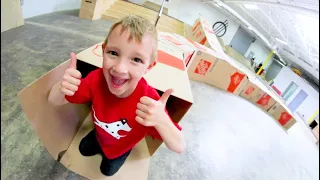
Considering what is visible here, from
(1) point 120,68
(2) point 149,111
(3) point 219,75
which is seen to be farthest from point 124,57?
(3) point 219,75

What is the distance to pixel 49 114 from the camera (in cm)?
78

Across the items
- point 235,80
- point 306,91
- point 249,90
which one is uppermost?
point 235,80

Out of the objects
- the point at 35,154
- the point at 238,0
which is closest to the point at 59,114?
the point at 35,154

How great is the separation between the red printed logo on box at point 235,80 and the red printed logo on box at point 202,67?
1.64 feet

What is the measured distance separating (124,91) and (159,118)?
157 mm

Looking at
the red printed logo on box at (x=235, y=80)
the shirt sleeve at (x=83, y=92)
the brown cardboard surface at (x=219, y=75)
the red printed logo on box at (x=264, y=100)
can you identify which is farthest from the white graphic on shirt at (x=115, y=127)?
the red printed logo on box at (x=264, y=100)

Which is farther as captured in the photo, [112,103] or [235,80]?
[235,80]

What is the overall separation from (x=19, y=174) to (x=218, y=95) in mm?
2694

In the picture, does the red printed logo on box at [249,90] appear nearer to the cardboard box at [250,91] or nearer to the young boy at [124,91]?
the cardboard box at [250,91]

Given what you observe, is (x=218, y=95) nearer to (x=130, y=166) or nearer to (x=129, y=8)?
(x=130, y=166)

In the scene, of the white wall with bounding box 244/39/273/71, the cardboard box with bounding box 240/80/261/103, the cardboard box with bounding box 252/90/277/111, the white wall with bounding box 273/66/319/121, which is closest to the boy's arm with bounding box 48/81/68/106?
the cardboard box with bounding box 240/80/261/103

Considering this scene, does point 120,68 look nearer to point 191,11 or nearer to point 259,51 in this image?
point 191,11

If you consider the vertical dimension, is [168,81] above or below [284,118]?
above

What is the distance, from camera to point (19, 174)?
761 mm
